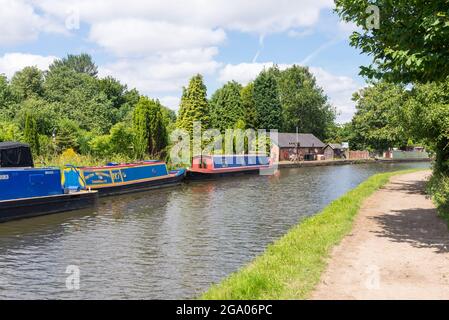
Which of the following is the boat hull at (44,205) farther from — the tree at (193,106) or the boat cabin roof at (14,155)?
the tree at (193,106)

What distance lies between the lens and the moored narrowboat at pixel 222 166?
40750mm

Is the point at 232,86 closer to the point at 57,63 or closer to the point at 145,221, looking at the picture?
the point at 145,221

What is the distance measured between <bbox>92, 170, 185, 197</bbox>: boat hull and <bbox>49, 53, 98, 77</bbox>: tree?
3788 inches

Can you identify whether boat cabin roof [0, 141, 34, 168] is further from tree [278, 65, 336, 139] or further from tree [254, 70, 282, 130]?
tree [278, 65, 336, 139]

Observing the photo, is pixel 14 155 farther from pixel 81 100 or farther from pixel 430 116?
pixel 81 100

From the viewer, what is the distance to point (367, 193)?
2320 centimetres

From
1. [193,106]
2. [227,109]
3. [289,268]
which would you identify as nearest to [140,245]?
[289,268]

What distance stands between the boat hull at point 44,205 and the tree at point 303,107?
223ft

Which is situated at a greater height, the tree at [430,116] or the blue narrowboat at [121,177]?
the tree at [430,116]

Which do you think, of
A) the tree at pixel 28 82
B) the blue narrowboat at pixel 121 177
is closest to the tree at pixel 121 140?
the blue narrowboat at pixel 121 177

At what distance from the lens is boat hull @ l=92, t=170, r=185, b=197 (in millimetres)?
27938

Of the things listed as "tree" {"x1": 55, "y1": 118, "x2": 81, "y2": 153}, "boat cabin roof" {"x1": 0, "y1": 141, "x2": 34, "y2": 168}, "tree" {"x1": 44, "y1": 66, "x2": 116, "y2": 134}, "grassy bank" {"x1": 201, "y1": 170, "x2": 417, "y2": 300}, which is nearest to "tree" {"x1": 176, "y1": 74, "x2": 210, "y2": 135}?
"tree" {"x1": 44, "y1": 66, "x2": 116, "y2": 134}

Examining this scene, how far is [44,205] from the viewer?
2047 cm
